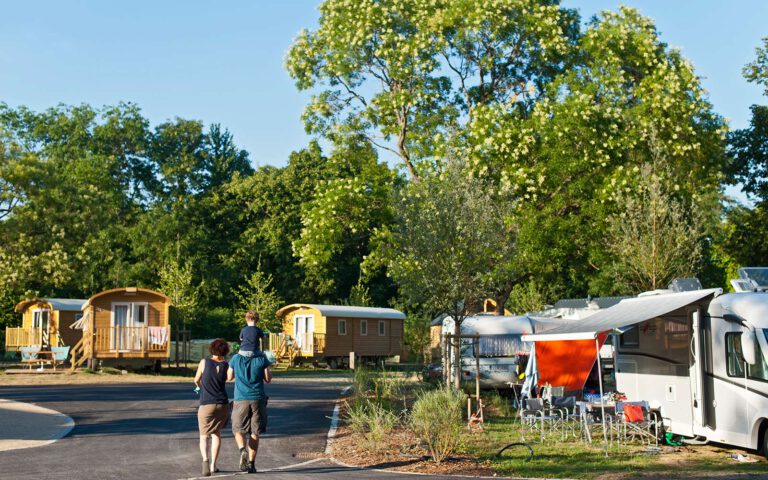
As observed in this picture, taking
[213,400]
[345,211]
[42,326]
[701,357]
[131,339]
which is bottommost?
[213,400]

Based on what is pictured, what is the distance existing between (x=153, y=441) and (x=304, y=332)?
80.4ft

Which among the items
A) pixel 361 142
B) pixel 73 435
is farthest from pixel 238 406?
pixel 361 142

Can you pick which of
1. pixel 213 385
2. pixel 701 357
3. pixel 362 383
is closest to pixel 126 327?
pixel 362 383

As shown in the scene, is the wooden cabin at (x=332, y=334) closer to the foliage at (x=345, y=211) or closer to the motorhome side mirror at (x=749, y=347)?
the foliage at (x=345, y=211)

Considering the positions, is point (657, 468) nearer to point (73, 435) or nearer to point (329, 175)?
point (73, 435)

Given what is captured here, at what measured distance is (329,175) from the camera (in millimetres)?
54781

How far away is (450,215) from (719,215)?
139 feet

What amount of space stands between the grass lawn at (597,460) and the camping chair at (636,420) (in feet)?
0.98

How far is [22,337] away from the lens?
37.4m

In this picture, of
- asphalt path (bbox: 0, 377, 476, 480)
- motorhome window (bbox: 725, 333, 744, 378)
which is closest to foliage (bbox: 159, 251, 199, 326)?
asphalt path (bbox: 0, 377, 476, 480)

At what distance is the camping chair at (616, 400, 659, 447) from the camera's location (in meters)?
13.1

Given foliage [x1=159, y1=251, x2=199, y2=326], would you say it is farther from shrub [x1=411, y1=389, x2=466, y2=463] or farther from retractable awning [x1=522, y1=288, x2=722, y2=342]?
→ shrub [x1=411, y1=389, x2=466, y2=463]

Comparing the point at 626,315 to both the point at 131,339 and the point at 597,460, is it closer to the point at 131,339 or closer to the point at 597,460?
the point at 597,460

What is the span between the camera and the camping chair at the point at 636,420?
13.1 m
